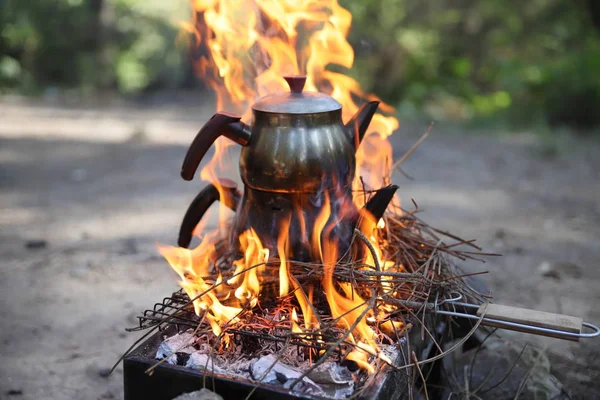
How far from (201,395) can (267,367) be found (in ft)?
0.75

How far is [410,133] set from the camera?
8.87 m

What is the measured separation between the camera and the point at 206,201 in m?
2.52

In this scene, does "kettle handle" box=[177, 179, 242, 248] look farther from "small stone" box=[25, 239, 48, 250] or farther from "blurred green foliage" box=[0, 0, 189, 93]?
"blurred green foliage" box=[0, 0, 189, 93]

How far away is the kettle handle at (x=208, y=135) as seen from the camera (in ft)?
7.01

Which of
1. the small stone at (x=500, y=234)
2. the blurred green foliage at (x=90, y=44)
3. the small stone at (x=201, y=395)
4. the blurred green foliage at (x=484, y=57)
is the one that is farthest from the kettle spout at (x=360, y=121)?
the blurred green foliage at (x=90, y=44)

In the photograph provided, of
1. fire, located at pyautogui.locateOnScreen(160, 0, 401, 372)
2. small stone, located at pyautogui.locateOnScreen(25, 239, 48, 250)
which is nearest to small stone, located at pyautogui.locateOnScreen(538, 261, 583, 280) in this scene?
fire, located at pyautogui.locateOnScreen(160, 0, 401, 372)

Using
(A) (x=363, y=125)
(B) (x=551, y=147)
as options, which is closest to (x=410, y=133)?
(B) (x=551, y=147)

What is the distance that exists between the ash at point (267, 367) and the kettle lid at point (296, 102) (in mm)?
879

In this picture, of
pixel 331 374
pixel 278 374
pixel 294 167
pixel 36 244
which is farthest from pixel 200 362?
pixel 36 244

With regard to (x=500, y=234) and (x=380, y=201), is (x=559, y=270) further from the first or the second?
(x=380, y=201)

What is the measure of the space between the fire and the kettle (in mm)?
29

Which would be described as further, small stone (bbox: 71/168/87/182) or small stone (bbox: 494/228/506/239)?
small stone (bbox: 71/168/87/182)

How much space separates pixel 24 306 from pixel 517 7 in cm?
1241

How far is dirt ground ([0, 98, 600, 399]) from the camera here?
2957mm
